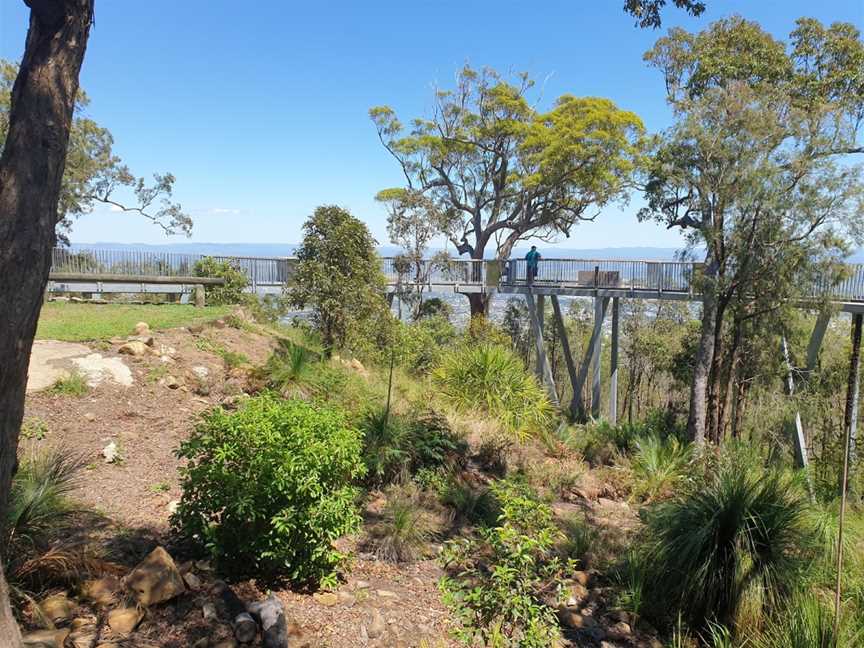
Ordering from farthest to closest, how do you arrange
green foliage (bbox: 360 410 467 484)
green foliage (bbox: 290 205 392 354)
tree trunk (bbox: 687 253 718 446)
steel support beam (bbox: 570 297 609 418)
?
steel support beam (bbox: 570 297 609 418) < tree trunk (bbox: 687 253 718 446) < green foliage (bbox: 290 205 392 354) < green foliage (bbox: 360 410 467 484)

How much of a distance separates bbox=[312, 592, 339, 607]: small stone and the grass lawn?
532cm

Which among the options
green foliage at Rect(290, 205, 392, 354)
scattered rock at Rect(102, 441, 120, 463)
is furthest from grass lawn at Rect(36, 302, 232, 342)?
scattered rock at Rect(102, 441, 120, 463)

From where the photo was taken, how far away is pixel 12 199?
251 centimetres

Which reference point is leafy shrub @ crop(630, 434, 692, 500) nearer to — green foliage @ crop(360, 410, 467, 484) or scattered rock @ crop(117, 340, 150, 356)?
green foliage @ crop(360, 410, 467, 484)

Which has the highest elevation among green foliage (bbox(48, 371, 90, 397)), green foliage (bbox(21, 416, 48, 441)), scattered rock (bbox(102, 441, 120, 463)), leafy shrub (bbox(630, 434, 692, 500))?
green foliage (bbox(48, 371, 90, 397))

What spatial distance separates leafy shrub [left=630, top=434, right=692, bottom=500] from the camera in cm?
891

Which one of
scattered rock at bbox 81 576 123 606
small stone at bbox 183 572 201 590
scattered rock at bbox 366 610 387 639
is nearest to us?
scattered rock at bbox 81 576 123 606

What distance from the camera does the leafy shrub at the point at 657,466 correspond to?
891 cm

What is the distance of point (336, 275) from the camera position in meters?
10.2

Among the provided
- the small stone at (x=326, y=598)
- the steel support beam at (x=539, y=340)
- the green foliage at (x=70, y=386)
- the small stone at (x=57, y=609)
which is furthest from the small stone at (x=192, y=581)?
the steel support beam at (x=539, y=340)

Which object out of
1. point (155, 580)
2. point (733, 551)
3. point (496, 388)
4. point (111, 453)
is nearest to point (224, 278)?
point (496, 388)

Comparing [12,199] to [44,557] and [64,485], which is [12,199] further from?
[64,485]

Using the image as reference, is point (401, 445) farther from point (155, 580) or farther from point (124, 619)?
point (124, 619)

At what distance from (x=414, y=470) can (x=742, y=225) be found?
829 cm
